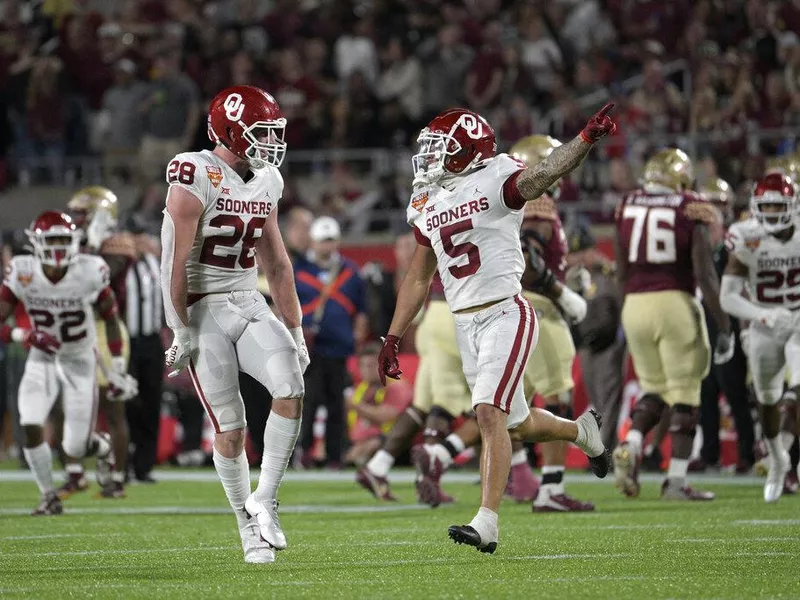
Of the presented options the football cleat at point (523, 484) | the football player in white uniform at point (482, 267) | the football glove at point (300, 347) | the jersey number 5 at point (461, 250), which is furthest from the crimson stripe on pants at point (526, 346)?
the football cleat at point (523, 484)

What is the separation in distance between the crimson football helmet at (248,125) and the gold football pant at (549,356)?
2955 mm

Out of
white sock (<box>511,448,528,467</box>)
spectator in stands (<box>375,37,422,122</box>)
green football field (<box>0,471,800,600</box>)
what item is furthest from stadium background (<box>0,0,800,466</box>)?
green football field (<box>0,471,800,600</box>)

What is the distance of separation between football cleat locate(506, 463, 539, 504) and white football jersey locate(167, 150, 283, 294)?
A: 135 inches

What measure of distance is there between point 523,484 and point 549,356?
0.93m

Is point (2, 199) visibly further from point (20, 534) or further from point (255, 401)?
point (20, 534)

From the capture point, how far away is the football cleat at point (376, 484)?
959 centimetres

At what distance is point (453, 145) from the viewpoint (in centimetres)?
669

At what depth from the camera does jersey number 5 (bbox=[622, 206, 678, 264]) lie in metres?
9.56

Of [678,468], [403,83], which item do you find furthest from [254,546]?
[403,83]

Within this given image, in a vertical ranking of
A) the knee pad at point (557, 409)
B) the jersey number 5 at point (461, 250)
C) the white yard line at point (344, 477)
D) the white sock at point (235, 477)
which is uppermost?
the jersey number 5 at point (461, 250)

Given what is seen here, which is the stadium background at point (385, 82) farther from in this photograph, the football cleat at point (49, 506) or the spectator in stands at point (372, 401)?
the football cleat at point (49, 506)

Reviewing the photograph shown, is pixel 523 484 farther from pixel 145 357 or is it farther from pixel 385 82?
pixel 385 82

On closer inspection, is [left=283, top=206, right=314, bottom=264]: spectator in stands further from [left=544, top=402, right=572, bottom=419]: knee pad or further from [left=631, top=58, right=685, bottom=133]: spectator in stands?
[left=544, top=402, right=572, bottom=419]: knee pad

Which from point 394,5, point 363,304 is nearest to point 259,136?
point 363,304
